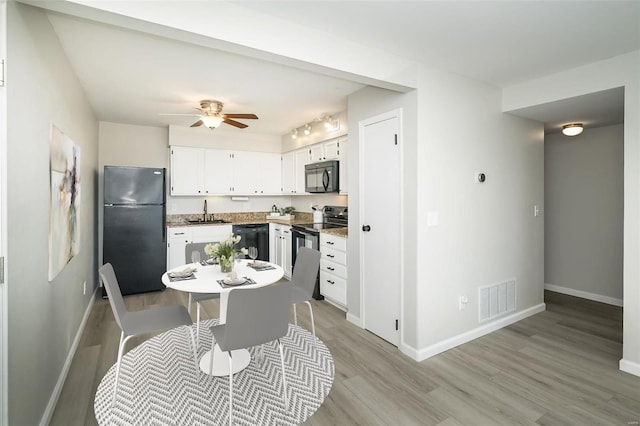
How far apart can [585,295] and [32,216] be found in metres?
5.86

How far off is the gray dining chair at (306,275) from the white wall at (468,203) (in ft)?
2.95

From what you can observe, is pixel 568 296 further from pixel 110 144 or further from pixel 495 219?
pixel 110 144

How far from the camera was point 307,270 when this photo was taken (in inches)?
120

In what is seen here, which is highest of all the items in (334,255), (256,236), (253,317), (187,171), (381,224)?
(187,171)

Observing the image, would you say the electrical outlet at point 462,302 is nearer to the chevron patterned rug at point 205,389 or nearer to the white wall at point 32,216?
the chevron patterned rug at point 205,389

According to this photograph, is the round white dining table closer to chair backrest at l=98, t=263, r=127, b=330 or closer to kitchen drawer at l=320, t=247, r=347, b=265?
chair backrest at l=98, t=263, r=127, b=330

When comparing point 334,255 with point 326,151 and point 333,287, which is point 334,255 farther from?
point 326,151

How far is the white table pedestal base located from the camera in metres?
2.47

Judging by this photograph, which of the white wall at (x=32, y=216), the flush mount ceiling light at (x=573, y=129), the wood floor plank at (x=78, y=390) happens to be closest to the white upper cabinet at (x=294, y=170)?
the white wall at (x=32, y=216)

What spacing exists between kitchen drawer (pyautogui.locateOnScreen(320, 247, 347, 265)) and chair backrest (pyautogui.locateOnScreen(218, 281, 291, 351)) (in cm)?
168

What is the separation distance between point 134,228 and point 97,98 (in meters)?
1.67

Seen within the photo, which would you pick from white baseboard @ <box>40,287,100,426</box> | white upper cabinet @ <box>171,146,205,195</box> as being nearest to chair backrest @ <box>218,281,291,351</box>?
white baseboard @ <box>40,287,100,426</box>

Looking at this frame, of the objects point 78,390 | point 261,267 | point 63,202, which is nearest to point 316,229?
point 261,267

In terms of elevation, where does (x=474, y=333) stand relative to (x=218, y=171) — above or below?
below
